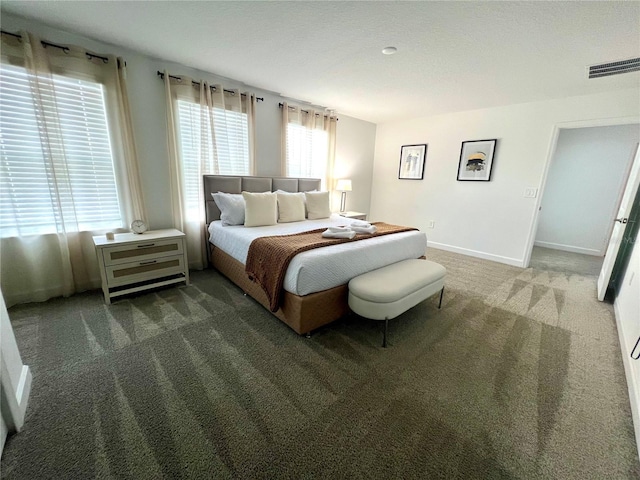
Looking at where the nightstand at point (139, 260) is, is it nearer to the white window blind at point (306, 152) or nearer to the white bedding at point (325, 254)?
the white bedding at point (325, 254)

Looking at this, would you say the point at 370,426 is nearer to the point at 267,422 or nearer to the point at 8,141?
the point at 267,422

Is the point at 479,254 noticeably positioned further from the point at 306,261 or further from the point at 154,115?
the point at 154,115

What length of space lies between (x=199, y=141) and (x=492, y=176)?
447cm

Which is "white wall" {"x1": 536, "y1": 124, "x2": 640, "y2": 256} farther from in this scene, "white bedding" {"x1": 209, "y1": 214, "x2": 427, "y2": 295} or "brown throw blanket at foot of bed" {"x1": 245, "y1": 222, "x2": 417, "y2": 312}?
"brown throw blanket at foot of bed" {"x1": 245, "y1": 222, "x2": 417, "y2": 312}

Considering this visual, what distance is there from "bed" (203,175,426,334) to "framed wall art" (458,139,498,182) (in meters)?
2.15

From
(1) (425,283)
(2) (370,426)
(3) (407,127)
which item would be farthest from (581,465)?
(3) (407,127)

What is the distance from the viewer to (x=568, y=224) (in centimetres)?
502

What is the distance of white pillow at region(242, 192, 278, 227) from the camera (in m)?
3.05

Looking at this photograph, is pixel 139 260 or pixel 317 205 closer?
pixel 139 260

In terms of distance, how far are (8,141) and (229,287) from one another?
2.28 m

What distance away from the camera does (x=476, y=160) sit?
4.21 m

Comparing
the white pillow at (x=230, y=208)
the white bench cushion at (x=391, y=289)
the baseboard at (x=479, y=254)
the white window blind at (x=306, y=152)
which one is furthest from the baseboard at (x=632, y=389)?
the white window blind at (x=306, y=152)

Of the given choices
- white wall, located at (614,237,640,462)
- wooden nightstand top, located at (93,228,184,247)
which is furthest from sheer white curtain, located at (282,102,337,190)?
white wall, located at (614,237,640,462)

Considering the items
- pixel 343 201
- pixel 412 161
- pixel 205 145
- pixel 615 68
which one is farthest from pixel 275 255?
pixel 412 161
